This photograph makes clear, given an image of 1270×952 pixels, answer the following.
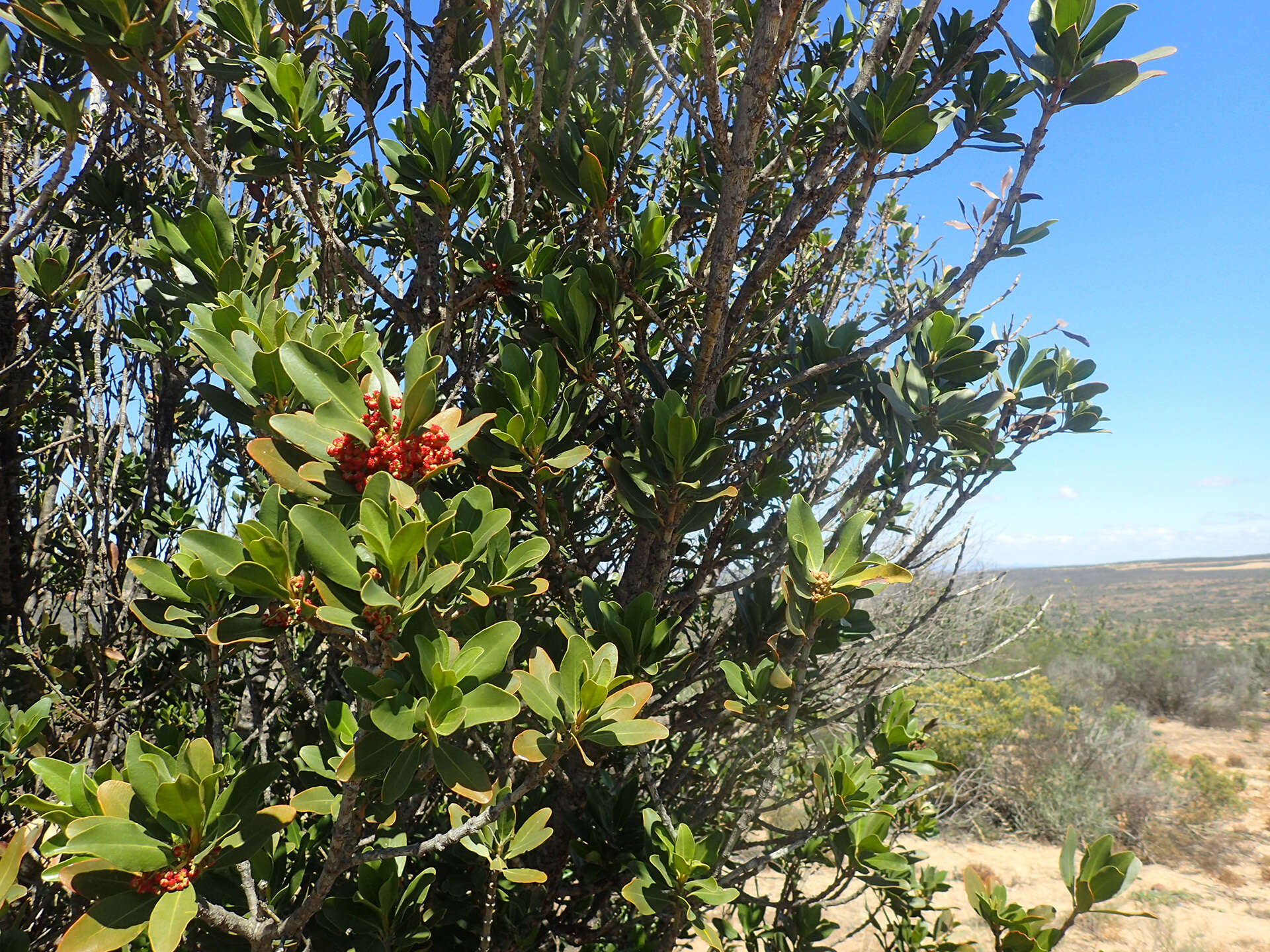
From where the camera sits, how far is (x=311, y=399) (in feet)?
3.88

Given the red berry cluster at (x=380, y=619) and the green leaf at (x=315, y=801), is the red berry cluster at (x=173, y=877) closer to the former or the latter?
the green leaf at (x=315, y=801)

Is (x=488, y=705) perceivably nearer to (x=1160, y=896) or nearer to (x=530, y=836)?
(x=530, y=836)

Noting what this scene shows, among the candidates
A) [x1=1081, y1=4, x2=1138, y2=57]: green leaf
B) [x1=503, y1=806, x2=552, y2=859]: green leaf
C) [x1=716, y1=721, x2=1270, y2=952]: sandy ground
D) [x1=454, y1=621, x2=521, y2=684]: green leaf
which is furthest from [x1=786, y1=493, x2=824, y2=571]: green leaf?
[x1=716, y1=721, x2=1270, y2=952]: sandy ground

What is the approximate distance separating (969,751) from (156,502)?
36.8 ft

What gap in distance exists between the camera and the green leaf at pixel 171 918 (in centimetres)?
95

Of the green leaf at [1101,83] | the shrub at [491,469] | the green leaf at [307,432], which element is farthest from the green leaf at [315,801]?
the green leaf at [1101,83]

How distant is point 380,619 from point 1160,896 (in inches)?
426

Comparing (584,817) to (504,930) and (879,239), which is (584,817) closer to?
(504,930)

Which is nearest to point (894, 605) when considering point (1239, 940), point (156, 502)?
point (156, 502)

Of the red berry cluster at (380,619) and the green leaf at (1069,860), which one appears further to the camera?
the green leaf at (1069,860)

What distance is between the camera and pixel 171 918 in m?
1.01

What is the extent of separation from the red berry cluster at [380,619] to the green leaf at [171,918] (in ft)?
1.58

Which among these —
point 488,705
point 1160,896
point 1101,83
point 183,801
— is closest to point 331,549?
point 488,705

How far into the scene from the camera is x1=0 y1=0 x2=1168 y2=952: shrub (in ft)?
3.84
